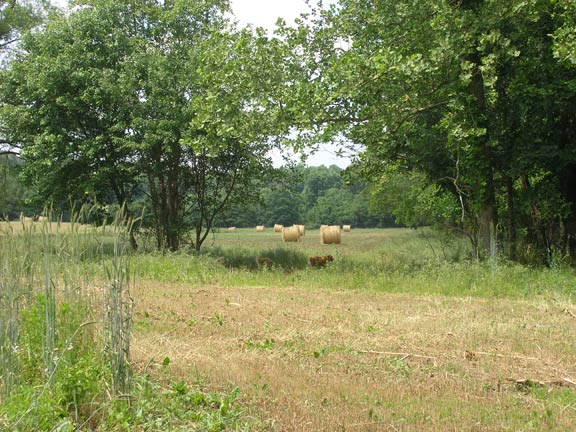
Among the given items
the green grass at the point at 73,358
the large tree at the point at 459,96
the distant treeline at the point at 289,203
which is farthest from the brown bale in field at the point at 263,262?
A: the green grass at the point at 73,358

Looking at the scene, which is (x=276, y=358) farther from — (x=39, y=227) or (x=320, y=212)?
(x=320, y=212)

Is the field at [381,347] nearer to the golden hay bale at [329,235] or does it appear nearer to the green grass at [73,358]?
the green grass at [73,358]

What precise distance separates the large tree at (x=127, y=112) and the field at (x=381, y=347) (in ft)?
22.8

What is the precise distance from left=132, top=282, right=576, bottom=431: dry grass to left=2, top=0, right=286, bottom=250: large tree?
28.4 ft

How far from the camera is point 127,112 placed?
1895cm

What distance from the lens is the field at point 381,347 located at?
4957 mm

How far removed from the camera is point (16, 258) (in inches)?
213

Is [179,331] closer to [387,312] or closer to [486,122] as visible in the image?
[387,312]

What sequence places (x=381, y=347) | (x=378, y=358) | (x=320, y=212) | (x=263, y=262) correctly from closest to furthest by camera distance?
(x=378, y=358) → (x=381, y=347) → (x=263, y=262) → (x=320, y=212)

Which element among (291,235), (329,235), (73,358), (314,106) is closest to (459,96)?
(314,106)

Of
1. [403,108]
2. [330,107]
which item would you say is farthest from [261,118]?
[403,108]

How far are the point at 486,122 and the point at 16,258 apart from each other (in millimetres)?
11621

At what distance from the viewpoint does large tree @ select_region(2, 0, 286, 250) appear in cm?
1848

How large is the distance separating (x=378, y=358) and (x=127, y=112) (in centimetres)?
1459
